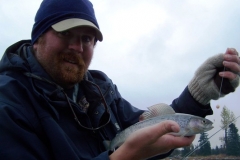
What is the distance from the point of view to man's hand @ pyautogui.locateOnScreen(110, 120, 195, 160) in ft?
7.70

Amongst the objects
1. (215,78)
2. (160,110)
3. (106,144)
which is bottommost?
(106,144)

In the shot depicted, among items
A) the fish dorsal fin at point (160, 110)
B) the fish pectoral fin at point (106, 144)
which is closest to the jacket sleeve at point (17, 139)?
the fish pectoral fin at point (106, 144)

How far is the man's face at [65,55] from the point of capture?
11.3ft

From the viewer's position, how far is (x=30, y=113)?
2.75 metres

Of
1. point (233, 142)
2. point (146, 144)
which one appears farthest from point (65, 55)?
point (233, 142)

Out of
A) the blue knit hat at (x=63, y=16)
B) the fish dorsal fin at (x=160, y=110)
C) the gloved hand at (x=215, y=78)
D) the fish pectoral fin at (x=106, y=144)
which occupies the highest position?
the blue knit hat at (x=63, y=16)

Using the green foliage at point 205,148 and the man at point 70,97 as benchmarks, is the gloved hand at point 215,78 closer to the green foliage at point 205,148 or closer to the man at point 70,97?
the man at point 70,97

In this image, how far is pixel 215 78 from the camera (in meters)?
3.59

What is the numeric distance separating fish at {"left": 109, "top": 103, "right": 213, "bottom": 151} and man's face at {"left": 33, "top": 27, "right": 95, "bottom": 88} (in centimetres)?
90

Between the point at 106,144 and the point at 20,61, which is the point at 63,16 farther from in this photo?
the point at 106,144

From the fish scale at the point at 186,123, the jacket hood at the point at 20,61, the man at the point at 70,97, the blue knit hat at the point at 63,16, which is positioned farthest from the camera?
the blue knit hat at the point at 63,16

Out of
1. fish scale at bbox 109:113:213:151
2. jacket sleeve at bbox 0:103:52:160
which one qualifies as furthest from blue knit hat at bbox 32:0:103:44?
fish scale at bbox 109:113:213:151

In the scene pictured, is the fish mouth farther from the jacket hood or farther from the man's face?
the jacket hood

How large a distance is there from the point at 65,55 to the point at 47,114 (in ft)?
3.00
